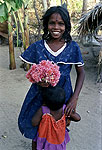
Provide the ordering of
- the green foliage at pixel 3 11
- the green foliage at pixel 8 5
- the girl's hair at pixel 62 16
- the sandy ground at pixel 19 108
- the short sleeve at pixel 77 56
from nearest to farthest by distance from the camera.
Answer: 1. the girl's hair at pixel 62 16
2. the short sleeve at pixel 77 56
3. the sandy ground at pixel 19 108
4. the green foliage at pixel 8 5
5. the green foliage at pixel 3 11

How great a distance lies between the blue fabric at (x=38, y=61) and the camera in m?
1.70

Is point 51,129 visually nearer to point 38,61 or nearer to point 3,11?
point 38,61

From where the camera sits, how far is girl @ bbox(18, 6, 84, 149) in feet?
5.43

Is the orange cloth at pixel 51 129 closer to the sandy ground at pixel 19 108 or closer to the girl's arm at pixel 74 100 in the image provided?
the girl's arm at pixel 74 100

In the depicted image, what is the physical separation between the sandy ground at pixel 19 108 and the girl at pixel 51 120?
2.18 feet

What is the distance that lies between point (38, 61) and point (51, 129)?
0.59m

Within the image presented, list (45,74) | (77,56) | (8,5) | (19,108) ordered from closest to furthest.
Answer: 1. (45,74)
2. (77,56)
3. (19,108)
4. (8,5)

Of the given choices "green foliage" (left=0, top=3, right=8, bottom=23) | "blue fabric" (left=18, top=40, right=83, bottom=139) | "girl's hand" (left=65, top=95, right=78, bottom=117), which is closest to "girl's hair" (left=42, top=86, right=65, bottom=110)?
"girl's hand" (left=65, top=95, right=78, bottom=117)

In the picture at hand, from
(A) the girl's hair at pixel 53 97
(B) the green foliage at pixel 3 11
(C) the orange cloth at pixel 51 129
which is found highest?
(B) the green foliage at pixel 3 11

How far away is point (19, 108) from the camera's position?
318cm

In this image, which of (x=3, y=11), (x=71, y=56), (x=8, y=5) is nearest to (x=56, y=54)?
(x=71, y=56)

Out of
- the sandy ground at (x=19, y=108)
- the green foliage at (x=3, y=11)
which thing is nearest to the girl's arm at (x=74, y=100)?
the sandy ground at (x=19, y=108)

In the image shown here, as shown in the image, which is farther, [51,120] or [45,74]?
[51,120]

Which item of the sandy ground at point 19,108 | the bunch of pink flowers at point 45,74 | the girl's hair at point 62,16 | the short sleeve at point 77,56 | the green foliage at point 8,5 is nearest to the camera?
the bunch of pink flowers at point 45,74
